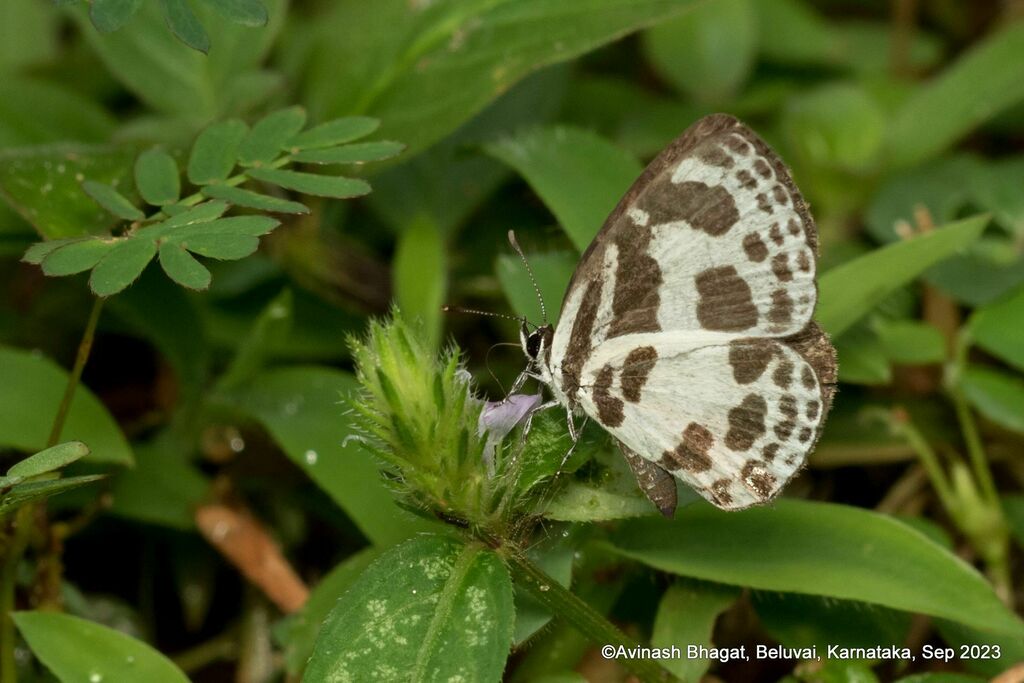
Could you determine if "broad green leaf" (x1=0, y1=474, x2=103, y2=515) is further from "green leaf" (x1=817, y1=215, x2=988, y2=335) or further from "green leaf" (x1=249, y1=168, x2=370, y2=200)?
"green leaf" (x1=817, y1=215, x2=988, y2=335)

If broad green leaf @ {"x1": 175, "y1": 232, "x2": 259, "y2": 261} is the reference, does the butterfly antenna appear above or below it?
below

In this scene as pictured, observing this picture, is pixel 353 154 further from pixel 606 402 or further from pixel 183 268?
pixel 606 402

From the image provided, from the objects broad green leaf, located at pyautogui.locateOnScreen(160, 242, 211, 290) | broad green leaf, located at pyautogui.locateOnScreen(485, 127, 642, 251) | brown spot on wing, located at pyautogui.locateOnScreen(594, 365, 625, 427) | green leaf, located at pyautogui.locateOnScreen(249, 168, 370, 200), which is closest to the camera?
broad green leaf, located at pyautogui.locateOnScreen(160, 242, 211, 290)

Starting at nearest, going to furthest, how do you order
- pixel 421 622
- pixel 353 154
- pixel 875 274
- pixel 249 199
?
pixel 421 622 < pixel 249 199 < pixel 353 154 < pixel 875 274

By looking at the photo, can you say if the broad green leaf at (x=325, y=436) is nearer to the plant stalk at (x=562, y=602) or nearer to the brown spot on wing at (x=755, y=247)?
the plant stalk at (x=562, y=602)

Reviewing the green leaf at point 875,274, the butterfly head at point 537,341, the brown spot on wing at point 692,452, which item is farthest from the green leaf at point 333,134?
the green leaf at point 875,274

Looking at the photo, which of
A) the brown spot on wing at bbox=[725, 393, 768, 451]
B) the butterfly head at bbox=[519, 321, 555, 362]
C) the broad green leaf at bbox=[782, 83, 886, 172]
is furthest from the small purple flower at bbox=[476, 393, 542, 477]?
the broad green leaf at bbox=[782, 83, 886, 172]

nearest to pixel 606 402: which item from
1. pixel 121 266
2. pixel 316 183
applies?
pixel 316 183
